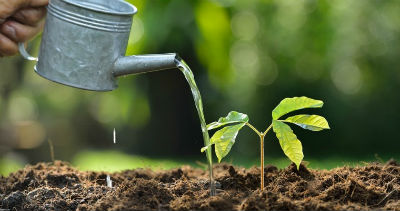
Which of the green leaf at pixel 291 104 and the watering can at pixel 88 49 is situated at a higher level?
the watering can at pixel 88 49

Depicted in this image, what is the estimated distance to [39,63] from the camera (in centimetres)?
269

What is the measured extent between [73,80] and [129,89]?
6569mm

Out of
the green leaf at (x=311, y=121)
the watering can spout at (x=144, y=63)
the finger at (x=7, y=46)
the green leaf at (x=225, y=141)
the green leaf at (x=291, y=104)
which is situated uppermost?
the finger at (x=7, y=46)

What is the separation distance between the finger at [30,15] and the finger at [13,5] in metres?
0.06

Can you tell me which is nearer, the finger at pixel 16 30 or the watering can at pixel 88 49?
the watering can at pixel 88 49

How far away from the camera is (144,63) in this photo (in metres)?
2.59

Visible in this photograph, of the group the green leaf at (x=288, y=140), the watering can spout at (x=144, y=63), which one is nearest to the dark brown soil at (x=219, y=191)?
the green leaf at (x=288, y=140)

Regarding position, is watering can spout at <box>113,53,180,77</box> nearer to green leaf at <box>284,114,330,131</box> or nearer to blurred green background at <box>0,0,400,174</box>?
green leaf at <box>284,114,330,131</box>

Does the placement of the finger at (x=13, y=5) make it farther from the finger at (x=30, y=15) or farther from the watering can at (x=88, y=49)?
the watering can at (x=88, y=49)

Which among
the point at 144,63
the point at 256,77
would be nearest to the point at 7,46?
the point at 144,63

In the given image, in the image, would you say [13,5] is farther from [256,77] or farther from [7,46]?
[256,77]

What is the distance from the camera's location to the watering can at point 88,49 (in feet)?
8.18

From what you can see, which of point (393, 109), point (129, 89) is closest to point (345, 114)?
point (393, 109)

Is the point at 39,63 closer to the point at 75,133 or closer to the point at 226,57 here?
the point at 226,57
